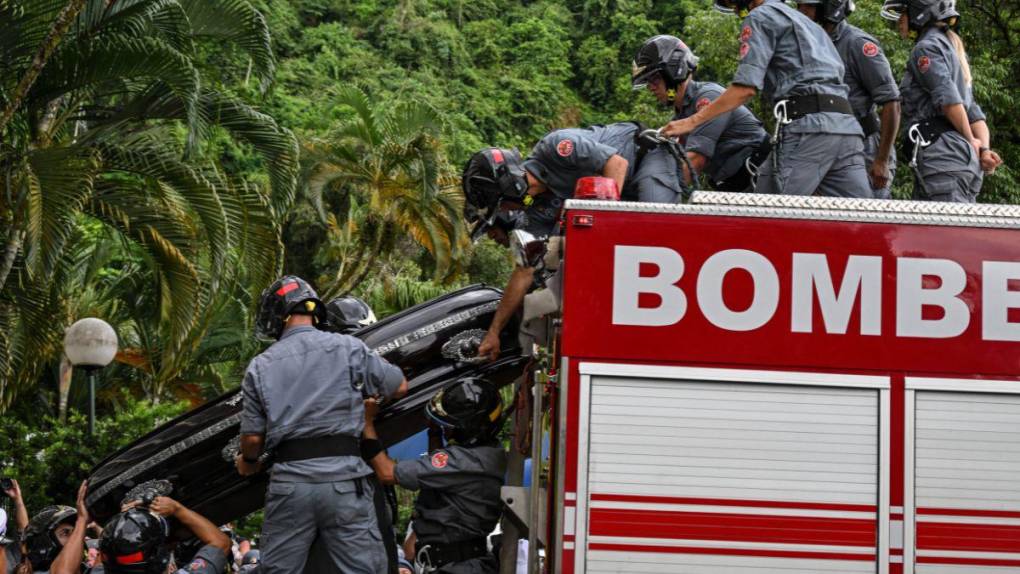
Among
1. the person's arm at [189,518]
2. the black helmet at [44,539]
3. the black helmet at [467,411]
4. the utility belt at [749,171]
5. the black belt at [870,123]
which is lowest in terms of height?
the black helmet at [44,539]

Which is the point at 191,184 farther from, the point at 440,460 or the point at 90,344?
the point at 440,460

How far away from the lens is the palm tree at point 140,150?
10969mm

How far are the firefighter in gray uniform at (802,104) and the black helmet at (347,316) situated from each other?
6.36 feet

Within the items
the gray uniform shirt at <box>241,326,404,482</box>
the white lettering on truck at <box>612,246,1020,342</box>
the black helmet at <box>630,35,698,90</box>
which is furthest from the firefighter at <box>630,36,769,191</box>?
the gray uniform shirt at <box>241,326,404,482</box>

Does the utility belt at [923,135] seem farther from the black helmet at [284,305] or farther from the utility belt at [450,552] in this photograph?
the black helmet at [284,305]

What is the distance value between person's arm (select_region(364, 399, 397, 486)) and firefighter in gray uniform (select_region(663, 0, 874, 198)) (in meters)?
1.94

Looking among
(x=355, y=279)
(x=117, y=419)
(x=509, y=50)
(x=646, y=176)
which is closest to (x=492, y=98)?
(x=509, y=50)

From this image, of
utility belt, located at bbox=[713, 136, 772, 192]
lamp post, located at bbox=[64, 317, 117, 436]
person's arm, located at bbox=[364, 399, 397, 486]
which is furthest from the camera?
lamp post, located at bbox=[64, 317, 117, 436]

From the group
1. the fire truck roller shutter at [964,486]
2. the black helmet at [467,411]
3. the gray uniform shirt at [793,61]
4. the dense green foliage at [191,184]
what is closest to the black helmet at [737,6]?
the gray uniform shirt at [793,61]

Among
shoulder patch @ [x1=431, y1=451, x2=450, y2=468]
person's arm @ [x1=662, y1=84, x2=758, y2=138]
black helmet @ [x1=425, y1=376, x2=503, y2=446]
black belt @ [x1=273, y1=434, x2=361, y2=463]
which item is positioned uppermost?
person's arm @ [x1=662, y1=84, x2=758, y2=138]

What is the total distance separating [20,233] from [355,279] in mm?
11199

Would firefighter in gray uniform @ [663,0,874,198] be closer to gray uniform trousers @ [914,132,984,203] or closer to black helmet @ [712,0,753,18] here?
black helmet @ [712,0,753,18]

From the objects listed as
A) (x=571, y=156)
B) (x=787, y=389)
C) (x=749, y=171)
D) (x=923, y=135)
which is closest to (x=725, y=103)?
(x=571, y=156)

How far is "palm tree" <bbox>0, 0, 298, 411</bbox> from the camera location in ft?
36.0
